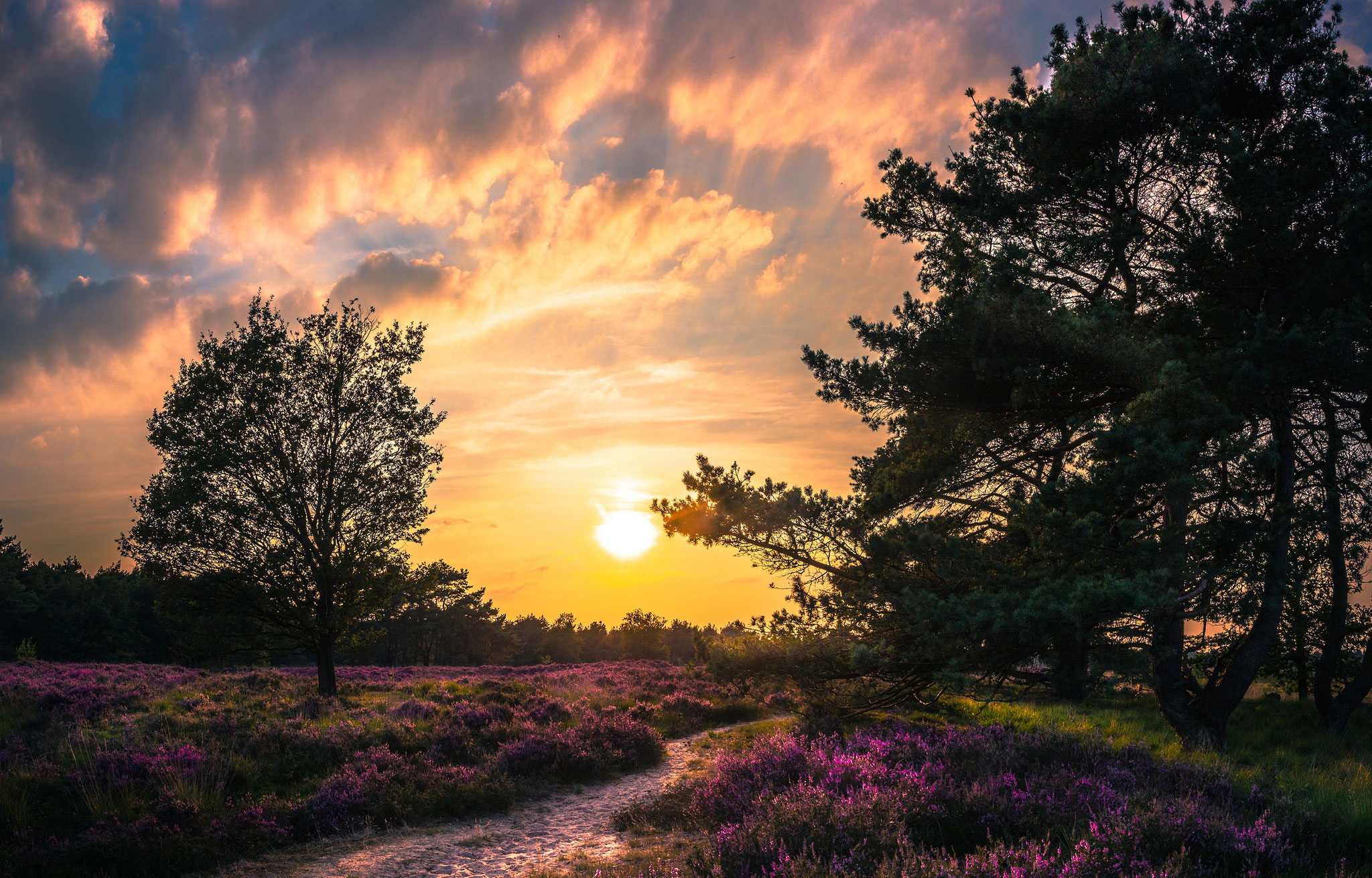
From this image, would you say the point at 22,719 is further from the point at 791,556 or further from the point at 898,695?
the point at 898,695

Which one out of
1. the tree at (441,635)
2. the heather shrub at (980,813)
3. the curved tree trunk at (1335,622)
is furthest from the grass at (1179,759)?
the tree at (441,635)

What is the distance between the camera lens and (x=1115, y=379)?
10117 mm

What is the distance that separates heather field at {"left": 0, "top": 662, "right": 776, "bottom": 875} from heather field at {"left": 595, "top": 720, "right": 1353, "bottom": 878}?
3.10m

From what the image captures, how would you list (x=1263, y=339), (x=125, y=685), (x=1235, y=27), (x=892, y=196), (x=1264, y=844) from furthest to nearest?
(x=125, y=685) → (x=892, y=196) → (x=1235, y=27) → (x=1263, y=339) → (x=1264, y=844)

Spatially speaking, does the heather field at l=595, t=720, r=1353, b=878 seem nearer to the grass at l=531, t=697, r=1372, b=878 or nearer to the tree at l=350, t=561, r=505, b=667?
the grass at l=531, t=697, r=1372, b=878

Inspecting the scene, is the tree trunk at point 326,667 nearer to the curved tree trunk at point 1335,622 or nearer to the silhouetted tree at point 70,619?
the curved tree trunk at point 1335,622

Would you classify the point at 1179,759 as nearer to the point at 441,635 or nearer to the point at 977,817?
the point at 977,817

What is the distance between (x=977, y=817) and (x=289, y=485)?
18452 mm

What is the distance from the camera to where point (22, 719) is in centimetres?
1194

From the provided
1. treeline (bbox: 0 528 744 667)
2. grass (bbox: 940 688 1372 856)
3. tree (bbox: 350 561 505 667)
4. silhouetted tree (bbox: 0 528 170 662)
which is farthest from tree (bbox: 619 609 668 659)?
grass (bbox: 940 688 1372 856)

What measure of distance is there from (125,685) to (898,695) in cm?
2023

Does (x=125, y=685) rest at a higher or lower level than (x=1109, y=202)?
lower

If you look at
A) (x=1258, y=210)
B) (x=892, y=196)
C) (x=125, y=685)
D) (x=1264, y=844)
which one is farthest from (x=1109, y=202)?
(x=125, y=685)

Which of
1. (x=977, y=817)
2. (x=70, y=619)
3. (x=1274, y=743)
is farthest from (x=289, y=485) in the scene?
(x=70, y=619)
